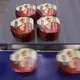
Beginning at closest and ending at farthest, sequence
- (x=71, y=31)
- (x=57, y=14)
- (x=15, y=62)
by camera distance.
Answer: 1. (x=15, y=62)
2. (x=71, y=31)
3. (x=57, y=14)

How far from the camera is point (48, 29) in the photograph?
96 cm

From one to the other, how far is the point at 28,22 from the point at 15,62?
0.24 metres

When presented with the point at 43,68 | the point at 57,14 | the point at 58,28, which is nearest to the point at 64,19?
the point at 57,14

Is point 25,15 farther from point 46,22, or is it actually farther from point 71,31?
point 71,31

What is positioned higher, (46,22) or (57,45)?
(46,22)

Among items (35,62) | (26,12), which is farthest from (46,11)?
(35,62)

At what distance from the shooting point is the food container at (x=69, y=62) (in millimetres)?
819

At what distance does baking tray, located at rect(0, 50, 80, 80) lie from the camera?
0.84 m

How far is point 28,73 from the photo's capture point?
0.85 metres

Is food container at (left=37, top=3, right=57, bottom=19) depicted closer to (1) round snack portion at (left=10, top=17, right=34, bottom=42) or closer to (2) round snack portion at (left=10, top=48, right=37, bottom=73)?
(1) round snack portion at (left=10, top=17, right=34, bottom=42)

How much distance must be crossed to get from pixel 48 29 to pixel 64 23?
0.19m

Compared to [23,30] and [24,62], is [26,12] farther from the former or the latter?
[24,62]

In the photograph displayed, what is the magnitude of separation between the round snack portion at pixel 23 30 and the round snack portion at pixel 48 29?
0.04 metres

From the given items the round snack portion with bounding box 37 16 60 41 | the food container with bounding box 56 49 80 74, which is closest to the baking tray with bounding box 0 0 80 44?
the round snack portion with bounding box 37 16 60 41
